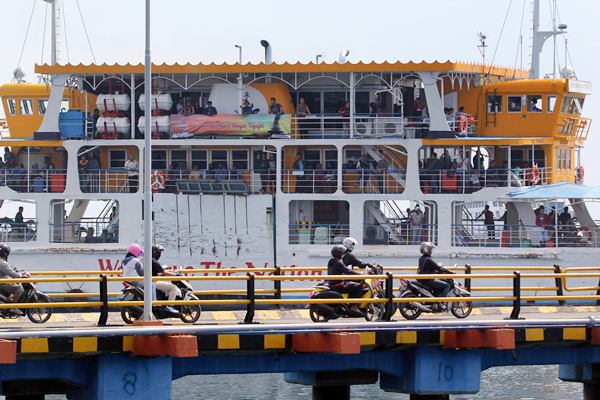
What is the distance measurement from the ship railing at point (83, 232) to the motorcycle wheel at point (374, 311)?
25303 mm

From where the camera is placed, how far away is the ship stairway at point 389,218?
50156 millimetres

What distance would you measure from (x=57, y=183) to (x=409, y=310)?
84.6ft

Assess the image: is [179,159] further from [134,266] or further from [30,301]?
[30,301]

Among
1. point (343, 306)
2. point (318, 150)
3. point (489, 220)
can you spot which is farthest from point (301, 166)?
point (343, 306)

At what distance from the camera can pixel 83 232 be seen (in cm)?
5166

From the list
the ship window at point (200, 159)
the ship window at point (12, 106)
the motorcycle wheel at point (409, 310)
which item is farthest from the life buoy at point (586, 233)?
the motorcycle wheel at point (409, 310)

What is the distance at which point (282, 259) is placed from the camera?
162 ft

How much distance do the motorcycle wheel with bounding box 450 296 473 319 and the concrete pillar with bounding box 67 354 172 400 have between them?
627 cm

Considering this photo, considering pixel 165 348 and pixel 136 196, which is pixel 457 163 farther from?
pixel 165 348

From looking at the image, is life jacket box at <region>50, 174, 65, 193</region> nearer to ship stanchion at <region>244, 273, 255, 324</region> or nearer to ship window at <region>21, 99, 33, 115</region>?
ship window at <region>21, 99, 33, 115</region>

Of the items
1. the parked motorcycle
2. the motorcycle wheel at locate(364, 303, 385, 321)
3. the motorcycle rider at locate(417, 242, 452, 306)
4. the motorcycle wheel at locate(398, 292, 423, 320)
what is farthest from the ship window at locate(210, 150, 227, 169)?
the motorcycle wheel at locate(364, 303, 385, 321)

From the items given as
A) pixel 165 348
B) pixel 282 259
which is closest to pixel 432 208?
pixel 282 259

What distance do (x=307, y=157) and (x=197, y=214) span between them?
4.41m

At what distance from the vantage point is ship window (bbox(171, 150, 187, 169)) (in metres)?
52.3
